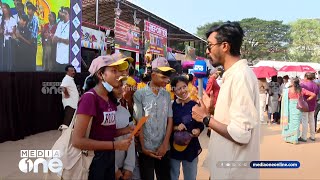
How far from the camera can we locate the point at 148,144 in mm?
3219

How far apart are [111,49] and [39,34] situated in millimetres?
4898

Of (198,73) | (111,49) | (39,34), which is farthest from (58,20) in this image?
(198,73)

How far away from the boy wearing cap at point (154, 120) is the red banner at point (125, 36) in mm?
7600

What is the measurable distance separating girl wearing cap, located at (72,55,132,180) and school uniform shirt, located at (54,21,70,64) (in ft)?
21.3

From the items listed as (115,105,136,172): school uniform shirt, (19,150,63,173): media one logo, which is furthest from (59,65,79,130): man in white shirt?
(115,105,136,172): school uniform shirt

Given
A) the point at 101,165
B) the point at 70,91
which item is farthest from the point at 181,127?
the point at 70,91

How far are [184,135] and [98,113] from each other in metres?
1.27

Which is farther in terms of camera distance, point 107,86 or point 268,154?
point 268,154

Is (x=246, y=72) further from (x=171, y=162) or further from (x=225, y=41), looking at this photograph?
(x=171, y=162)

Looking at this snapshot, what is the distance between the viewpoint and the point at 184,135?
3320mm

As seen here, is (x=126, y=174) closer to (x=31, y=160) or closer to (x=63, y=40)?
(x=31, y=160)

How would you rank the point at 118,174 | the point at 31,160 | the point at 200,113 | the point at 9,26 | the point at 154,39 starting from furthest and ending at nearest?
the point at 154,39
the point at 9,26
the point at 31,160
the point at 118,174
the point at 200,113

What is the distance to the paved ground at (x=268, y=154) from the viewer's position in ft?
16.2

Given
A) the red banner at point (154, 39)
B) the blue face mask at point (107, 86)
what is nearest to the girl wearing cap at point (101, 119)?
the blue face mask at point (107, 86)
